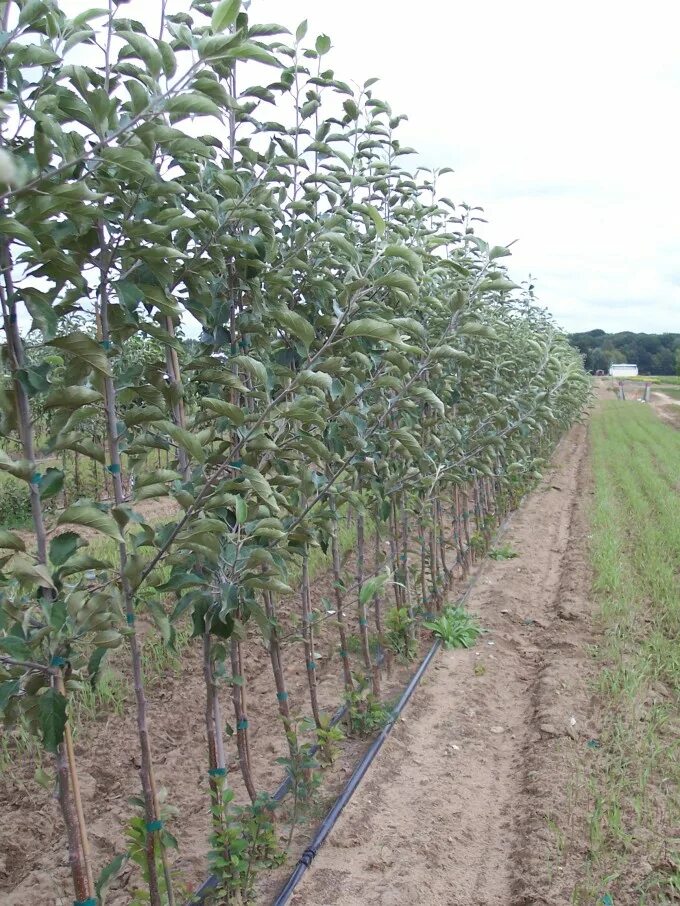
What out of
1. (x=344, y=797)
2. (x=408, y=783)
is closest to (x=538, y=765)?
(x=408, y=783)

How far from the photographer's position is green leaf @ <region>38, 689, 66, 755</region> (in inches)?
71.4

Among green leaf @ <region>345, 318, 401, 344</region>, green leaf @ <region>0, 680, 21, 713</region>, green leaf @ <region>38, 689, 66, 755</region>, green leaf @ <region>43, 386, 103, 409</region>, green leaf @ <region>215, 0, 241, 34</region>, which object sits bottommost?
Answer: green leaf @ <region>38, 689, 66, 755</region>

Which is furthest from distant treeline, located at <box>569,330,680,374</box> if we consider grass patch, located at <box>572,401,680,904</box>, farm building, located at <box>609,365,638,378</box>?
grass patch, located at <box>572,401,680,904</box>

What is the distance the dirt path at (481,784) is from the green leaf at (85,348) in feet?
7.47

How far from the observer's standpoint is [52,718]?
182 centimetres

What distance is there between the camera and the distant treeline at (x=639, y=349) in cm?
9700

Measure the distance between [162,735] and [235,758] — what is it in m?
0.49

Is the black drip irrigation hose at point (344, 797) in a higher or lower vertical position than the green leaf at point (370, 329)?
lower

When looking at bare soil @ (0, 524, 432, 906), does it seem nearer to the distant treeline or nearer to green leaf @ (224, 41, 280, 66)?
green leaf @ (224, 41, 280, 66)

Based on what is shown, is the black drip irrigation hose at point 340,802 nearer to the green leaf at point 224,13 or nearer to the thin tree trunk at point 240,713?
the thin tree trunk at point 240,713

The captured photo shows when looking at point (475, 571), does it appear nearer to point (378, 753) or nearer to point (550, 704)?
point (550, 704)

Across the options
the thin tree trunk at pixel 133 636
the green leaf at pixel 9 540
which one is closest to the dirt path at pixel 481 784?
the thin tree trunk at pixel 133 636

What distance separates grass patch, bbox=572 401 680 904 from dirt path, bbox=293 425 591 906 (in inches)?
5.9

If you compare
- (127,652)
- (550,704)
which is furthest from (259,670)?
(550,704)
